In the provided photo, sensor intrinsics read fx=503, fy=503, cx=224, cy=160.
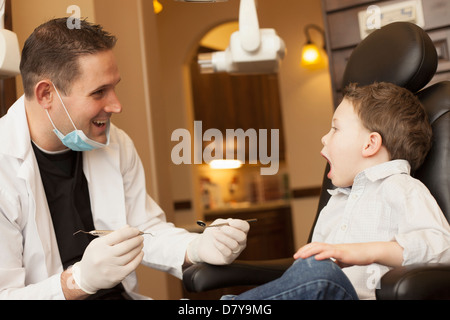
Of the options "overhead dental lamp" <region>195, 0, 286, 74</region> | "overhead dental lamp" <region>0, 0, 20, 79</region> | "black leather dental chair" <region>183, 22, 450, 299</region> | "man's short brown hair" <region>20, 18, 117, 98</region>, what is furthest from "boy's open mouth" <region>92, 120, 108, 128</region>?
"black leather dental chair" <region>183, 22, 450, 299</region>

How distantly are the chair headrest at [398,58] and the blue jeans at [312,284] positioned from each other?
595mm

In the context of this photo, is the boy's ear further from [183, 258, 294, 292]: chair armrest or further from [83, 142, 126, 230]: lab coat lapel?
[83, 142, 126, 230]: lab coat lapel

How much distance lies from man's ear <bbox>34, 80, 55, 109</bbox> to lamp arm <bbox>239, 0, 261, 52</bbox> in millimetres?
561

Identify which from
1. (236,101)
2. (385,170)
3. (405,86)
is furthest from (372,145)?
(236,101)

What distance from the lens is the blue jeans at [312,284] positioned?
696 mm

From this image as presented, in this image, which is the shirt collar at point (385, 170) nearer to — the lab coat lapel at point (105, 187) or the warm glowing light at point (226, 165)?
the lab coat lapel at point (105, 187)

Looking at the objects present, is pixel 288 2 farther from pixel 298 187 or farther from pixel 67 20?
pixel 67 20

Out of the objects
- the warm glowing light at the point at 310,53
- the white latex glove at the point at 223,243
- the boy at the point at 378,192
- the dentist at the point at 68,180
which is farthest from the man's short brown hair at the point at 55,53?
the warm glowing light at the point at 310,53

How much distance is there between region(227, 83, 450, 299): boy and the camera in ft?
2.93

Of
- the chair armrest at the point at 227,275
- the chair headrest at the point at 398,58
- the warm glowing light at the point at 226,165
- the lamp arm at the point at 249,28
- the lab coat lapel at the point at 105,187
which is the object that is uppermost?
the lamp arm at the point at 249,28

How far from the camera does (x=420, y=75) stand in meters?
1.12

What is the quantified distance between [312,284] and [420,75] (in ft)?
2.11
